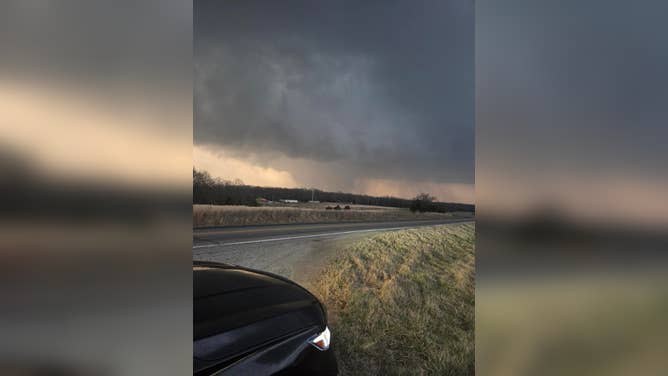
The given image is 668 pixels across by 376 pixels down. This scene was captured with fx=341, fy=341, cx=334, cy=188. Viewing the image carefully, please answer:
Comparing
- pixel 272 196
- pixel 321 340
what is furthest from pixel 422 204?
pixel 321 340

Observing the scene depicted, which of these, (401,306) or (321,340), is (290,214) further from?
(321,340)

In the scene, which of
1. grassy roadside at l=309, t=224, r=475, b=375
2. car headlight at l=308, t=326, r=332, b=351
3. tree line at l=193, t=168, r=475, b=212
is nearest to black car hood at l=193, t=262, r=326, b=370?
car headlight at l=308, t=326, r=332, b=351

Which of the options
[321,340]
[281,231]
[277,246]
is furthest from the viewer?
[281,231]

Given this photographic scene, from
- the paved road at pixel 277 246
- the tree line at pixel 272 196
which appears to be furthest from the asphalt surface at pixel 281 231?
the tree line at pixel 272 196

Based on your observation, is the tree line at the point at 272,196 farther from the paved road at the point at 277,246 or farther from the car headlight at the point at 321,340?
the car headlight at the point at 321,340

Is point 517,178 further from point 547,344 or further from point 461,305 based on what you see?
point 461,305

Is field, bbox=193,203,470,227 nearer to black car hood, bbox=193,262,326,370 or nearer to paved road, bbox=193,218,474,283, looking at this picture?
paved road, bbox=193,218,474,283
